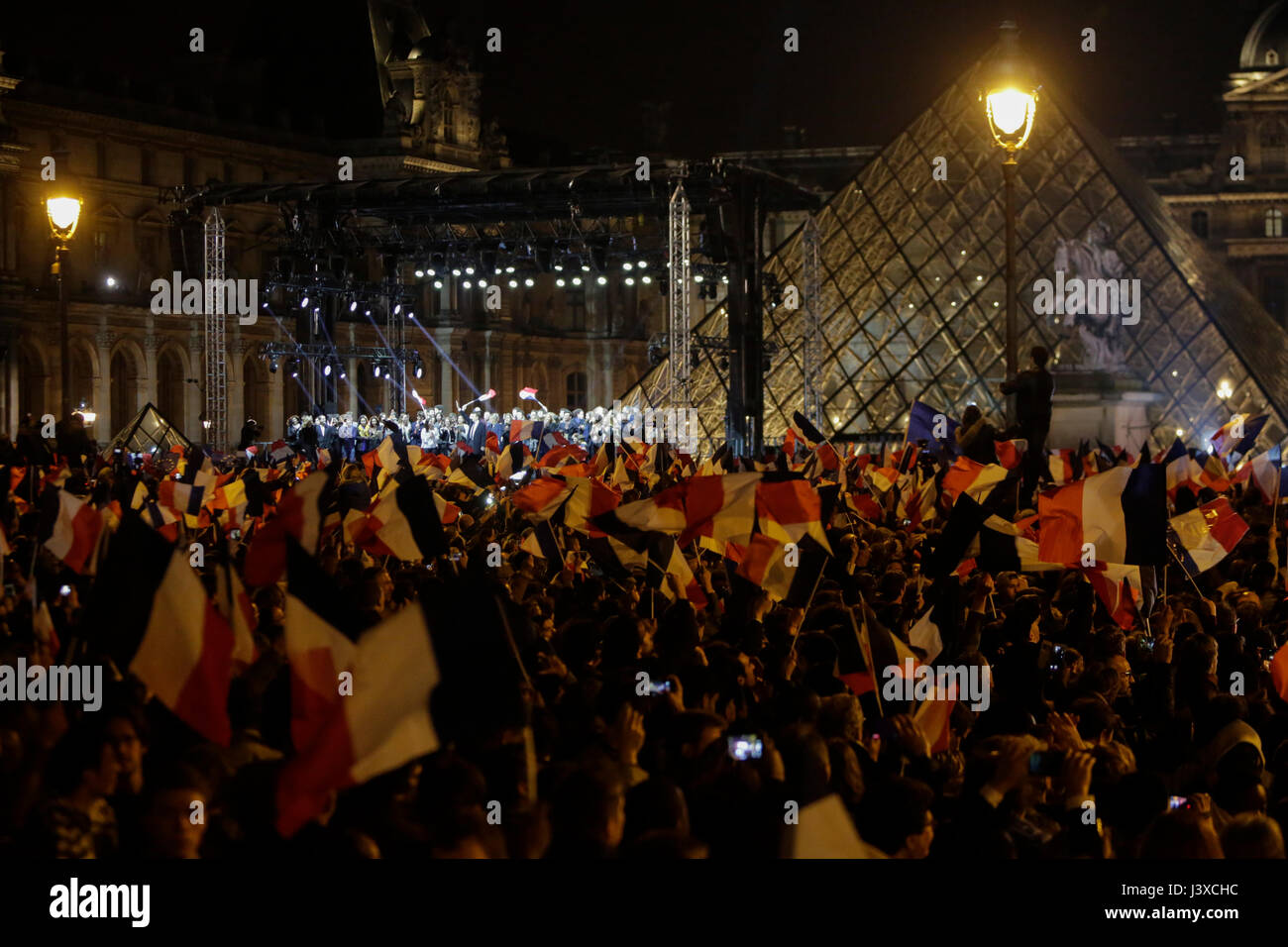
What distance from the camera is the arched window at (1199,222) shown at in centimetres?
8088

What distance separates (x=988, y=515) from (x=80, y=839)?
5.32 m

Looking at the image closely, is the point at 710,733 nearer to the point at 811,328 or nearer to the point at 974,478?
the point at 974,478

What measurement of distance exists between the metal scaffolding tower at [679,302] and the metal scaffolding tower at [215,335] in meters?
7.87

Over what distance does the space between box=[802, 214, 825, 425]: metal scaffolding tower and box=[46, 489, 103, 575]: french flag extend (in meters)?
25.9

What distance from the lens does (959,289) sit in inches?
1415

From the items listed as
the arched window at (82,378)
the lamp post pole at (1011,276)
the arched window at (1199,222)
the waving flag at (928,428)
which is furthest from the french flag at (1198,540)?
the arched window at (1199,222)

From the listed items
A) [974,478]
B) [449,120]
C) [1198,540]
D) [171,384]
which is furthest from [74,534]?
[449,120]

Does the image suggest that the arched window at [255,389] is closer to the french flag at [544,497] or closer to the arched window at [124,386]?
the arched window at [124,386]

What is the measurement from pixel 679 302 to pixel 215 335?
850cm

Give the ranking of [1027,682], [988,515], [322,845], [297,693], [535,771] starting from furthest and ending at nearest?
Answer: [988,515] < [1027,682] < [297,693] < [535,771] < [322,845]
